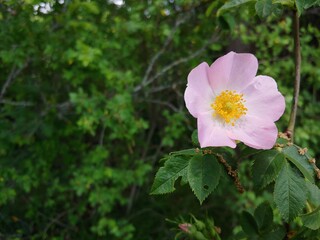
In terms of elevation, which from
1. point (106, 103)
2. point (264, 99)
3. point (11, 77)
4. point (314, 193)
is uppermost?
point (11, 77)

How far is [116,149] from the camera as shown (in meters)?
2.66

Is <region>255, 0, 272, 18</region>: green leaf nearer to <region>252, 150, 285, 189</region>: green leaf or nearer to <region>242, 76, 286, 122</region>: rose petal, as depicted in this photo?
<region>242, 76, 286, 122</region>: rose petal

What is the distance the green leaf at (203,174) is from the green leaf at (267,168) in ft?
0.28

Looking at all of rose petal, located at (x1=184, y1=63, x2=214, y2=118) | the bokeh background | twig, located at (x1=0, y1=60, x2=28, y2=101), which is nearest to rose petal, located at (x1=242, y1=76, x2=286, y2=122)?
rose petal, located at (x1=184, y1=63, x2=214, y2=118)

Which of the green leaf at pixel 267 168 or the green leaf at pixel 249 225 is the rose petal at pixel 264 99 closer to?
the green leaf at pixel 267 168

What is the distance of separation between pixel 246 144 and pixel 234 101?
19 cm

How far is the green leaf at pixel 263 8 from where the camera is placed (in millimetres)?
1022

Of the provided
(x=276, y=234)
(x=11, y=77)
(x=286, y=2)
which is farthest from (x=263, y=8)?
(x=11, y=77)

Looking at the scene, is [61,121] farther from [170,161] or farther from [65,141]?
[170,161]

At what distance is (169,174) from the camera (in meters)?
0.95

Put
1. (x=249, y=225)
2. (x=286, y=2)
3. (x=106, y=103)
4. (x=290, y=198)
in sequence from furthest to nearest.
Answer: (x=106, y=103), (x=249, y=225), (x=286, y=2), (x=290, y=198)

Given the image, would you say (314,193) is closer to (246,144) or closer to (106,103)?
(246,144)

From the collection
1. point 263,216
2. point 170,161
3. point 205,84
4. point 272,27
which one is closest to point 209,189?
point 170,161

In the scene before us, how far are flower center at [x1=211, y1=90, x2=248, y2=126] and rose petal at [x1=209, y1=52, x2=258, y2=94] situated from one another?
0.06ft
